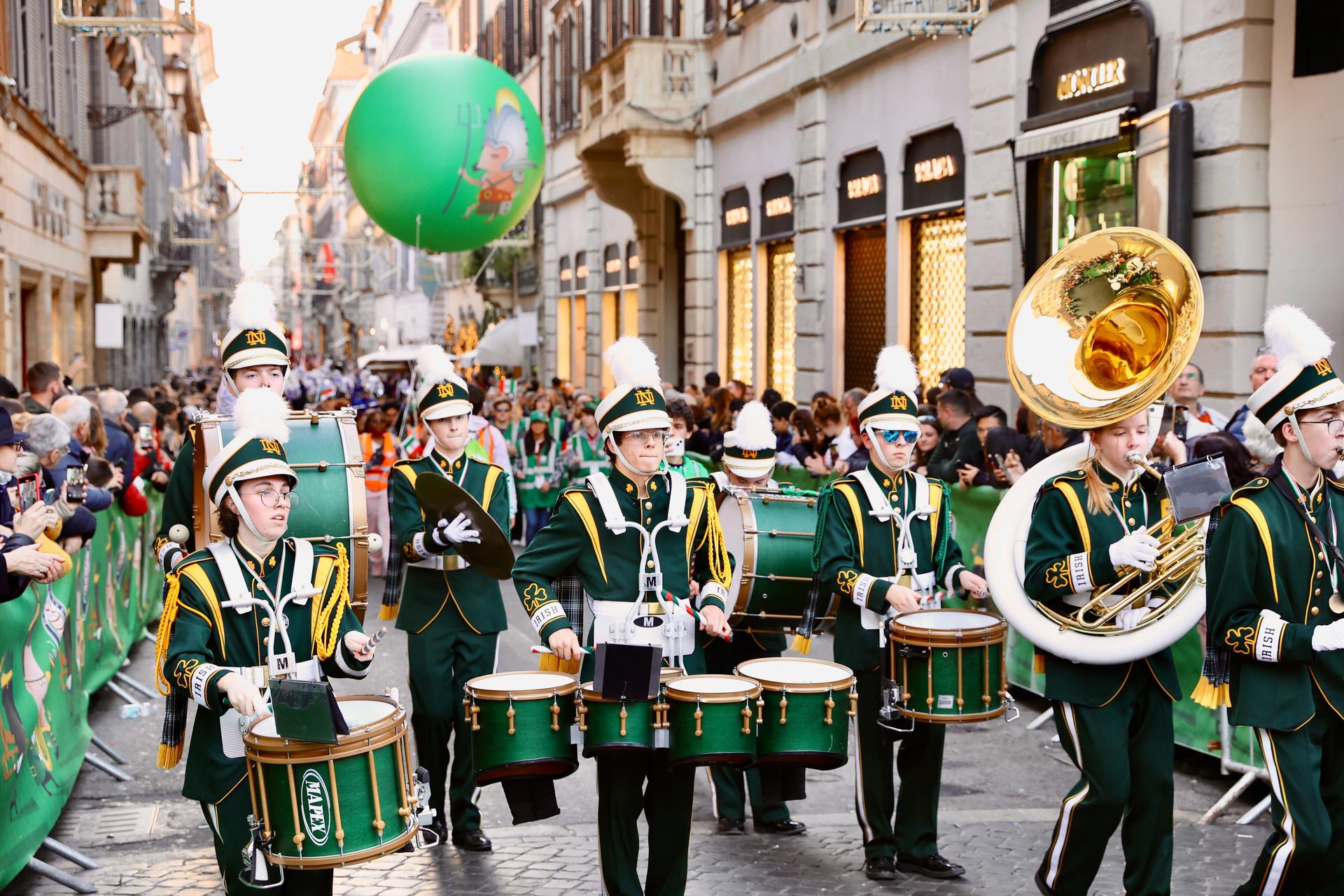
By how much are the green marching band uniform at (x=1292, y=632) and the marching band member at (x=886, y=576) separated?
57.4 inches

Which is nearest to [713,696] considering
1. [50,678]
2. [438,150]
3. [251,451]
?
[251,451]

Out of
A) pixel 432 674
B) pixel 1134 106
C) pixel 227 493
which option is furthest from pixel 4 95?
pixel 227 493

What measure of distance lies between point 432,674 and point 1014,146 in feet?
27.5

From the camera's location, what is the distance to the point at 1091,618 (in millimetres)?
5879

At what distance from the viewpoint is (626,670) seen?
5.27 metres

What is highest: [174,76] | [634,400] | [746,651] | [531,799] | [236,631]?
[174,76]

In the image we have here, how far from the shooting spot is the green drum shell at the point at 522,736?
533cm

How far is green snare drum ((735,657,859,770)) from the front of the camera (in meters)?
5.45

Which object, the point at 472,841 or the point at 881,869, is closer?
the point at 881,869

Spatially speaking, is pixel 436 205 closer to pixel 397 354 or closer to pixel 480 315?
pixel 397 354

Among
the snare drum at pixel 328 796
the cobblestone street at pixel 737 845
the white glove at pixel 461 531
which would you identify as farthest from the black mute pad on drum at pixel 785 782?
the white glove at pixel 461 531

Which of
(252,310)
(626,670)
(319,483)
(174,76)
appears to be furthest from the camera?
(174,76)

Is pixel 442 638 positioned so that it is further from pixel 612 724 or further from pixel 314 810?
pixel 314 810

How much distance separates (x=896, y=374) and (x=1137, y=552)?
5.38 feet
